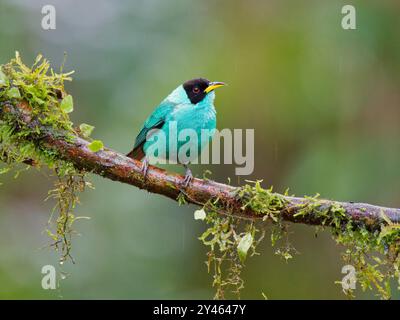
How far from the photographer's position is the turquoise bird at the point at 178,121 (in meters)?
4.78

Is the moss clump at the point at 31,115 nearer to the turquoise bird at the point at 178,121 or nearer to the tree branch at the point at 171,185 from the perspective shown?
the tree branch at the point at 171,185

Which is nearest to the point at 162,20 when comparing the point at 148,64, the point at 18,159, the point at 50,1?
the point at 148,64

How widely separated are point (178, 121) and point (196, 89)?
39 centimetres

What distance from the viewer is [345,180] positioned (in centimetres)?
652

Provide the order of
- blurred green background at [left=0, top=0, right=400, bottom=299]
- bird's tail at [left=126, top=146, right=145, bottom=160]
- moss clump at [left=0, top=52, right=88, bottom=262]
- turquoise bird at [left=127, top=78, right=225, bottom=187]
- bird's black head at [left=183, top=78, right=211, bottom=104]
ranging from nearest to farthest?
moss clump at [left=0, top=52, right=88, bottom=262] → turquoise bird at [left=127, top=78, right=225, bottom=187] → bird's tail at [left=126, top=146, right=145, bottom=160] → bird's black head at [left=183, top=78, right=211, bottom=104] → blurred green background at [left=0, top=0, right=400, bottom=299]

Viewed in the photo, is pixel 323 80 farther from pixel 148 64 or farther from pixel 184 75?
pixel 148 64

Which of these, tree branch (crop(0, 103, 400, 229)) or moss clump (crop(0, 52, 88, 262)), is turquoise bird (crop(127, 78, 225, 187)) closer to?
tree branch (crop(0, 103, 400, 229))

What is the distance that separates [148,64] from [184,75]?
1018mm

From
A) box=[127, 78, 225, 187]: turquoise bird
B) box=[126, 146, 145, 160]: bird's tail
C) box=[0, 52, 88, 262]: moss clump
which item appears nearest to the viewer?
box=[0, 52, 88, 262]: moss clump

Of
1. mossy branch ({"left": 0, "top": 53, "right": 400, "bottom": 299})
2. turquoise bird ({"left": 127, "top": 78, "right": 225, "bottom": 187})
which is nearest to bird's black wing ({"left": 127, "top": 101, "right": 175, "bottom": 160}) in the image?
turquoise bird ({"left": 127, "top": 78, "right": 225, "bottom": 187})

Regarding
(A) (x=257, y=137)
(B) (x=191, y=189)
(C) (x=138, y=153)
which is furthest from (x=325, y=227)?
(A) (x=257, y=137)

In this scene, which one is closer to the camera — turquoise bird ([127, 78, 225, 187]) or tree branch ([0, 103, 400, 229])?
tree branch ([0, 103, 400, 229])

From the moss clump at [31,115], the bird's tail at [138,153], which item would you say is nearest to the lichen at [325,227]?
the moss clump at [31,115]

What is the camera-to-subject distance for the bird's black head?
16.6 ft
